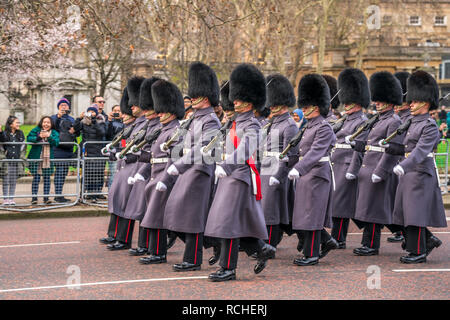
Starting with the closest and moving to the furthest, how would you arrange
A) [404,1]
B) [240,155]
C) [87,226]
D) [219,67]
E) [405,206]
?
[240,155]
[405,206]
[87,226]
[219,67]
[404,1]

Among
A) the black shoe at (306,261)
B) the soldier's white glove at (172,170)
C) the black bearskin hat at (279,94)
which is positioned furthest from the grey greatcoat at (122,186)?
the black shoe at (306,261)

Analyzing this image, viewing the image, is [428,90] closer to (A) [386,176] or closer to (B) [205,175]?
(A) [386,176]

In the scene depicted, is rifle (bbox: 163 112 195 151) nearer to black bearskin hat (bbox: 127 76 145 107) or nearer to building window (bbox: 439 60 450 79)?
black bearskin hat (bbox: 127 76 145 107)

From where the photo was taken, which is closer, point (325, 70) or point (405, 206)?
point (405, 206)

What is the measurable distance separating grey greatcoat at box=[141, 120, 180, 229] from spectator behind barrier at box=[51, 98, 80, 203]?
173 inches

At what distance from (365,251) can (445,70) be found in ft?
124

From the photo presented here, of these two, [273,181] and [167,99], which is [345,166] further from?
[167,99]

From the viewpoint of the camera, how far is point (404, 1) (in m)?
39.6

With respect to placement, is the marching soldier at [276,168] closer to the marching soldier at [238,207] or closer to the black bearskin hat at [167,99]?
the black bearskin hat at [167,99]

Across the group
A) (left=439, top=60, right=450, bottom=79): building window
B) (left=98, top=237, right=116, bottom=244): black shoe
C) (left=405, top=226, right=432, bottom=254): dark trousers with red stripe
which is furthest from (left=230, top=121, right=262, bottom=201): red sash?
(left=439, top=60, right=450, bottom=79): building window

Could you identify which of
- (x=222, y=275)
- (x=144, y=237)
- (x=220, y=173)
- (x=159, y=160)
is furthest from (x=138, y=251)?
(x=220, y=173)
